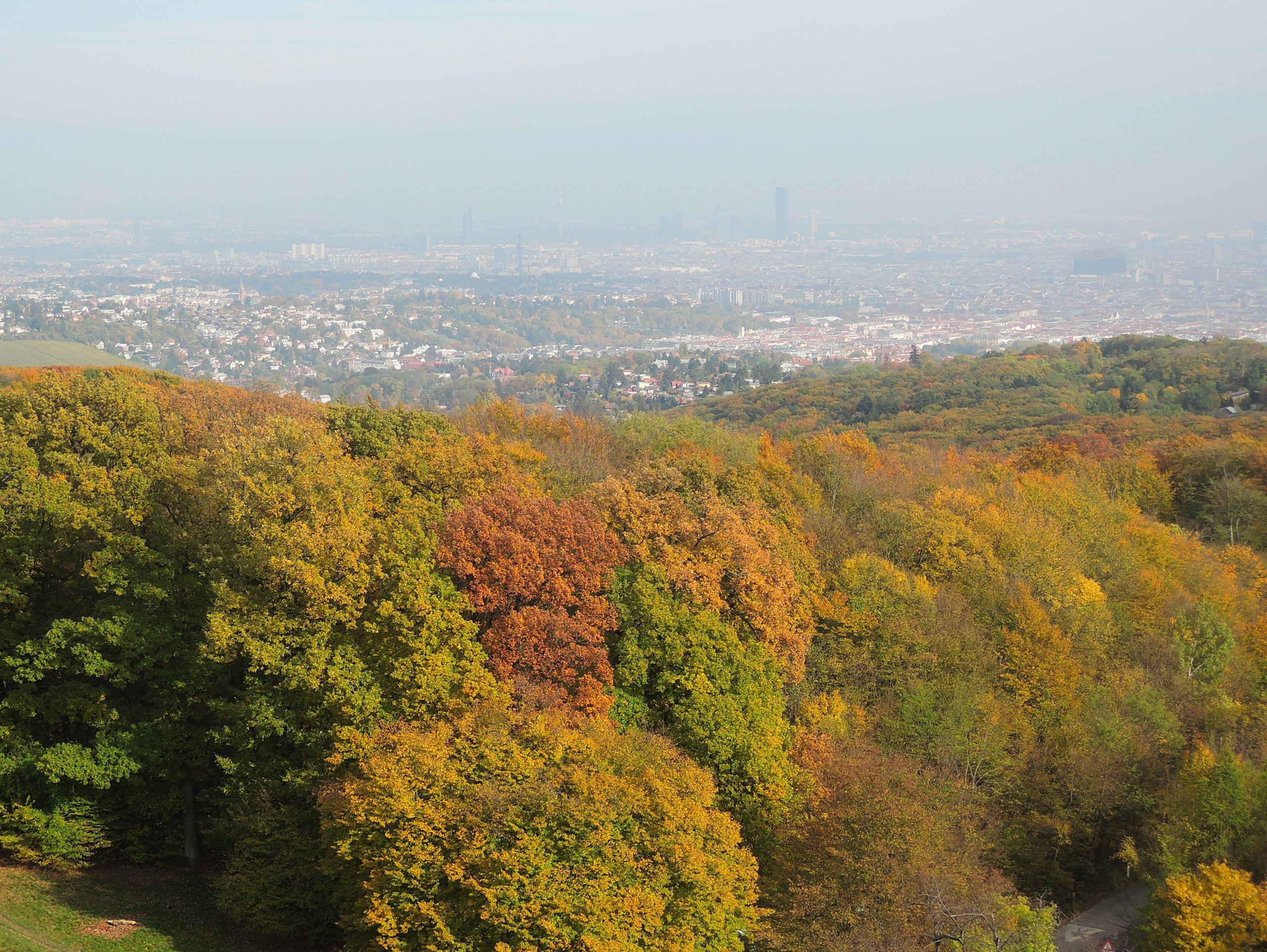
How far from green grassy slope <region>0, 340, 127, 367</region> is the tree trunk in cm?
6321

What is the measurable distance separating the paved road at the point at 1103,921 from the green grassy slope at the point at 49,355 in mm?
74277

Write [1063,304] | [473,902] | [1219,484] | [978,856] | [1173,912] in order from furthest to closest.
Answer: [1063,304]
[1219,484]
[978,856]
[1173,912]
[473,902]

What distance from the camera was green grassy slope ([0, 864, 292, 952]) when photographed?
17891mm

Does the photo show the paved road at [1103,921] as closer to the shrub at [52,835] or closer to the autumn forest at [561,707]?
the autumn forest at [561,707]

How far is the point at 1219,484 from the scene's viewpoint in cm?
4578

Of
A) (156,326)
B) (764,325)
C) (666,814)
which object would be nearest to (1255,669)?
(666,814)

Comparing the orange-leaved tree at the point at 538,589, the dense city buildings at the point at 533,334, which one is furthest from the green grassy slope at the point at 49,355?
the orange-leaved tree at the point at 538,589

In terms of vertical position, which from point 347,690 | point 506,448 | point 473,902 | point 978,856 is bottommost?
point 978,856

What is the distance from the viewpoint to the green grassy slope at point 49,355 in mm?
80438

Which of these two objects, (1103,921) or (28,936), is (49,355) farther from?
(1103,921)

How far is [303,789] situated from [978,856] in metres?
13.1

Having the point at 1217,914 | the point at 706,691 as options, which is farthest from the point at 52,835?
the point at 1217,914

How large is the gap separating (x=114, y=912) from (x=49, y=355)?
80.8 metres

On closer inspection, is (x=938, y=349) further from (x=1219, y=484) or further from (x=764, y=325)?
(x=1219, y=484)
